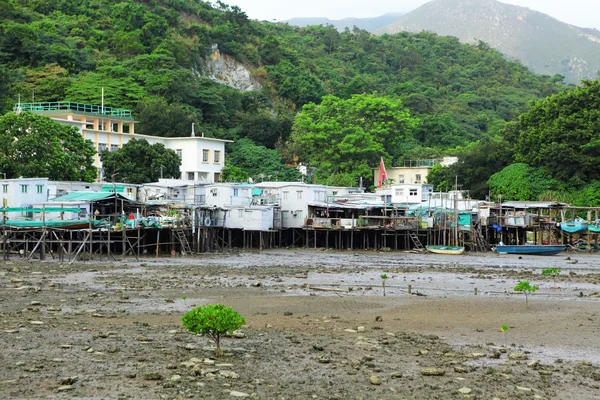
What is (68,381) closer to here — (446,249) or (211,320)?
(211,320)

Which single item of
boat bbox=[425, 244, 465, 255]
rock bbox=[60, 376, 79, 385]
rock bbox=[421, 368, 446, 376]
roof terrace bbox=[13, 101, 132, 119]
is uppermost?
roof terrace bbox=[13, 101, 132, 119]

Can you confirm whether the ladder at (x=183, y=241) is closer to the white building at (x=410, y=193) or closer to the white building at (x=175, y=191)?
the white building at (x=175, y=191)

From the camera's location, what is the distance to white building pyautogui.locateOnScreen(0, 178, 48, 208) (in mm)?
58141

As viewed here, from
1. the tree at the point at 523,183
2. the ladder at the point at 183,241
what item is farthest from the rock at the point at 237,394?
the tree at the point at 523,183

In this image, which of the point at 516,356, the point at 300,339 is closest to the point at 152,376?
the point at 300,339

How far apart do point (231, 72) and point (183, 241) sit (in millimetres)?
69881

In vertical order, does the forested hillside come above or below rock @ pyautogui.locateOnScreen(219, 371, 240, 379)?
above

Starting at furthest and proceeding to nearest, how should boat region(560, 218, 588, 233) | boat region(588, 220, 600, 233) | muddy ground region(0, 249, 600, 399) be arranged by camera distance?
boat region(560, 218, 588, 233) → boat region(588, 220, 600, 233) → muddy ground region(0, 249, 600, 399)

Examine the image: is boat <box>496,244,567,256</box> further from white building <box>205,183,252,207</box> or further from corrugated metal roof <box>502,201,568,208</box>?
white building <box>205,183,252,207</box>

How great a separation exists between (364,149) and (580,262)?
45908mm

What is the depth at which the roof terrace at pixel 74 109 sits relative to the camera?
8150 centimetres

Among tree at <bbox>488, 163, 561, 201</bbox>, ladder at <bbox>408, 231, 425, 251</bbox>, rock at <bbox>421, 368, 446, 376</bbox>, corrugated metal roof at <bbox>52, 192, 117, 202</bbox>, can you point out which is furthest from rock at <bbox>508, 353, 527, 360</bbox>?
tree at <bbox>488, 163, 561, 201</bbox>

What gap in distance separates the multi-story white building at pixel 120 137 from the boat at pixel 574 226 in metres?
41.4

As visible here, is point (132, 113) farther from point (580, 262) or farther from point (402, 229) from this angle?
point (580, 262)
